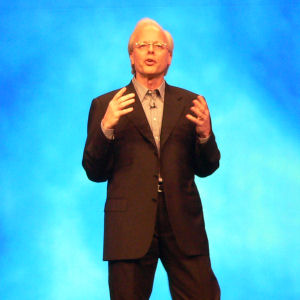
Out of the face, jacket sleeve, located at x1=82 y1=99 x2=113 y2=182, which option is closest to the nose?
the face

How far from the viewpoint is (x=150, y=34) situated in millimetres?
1877

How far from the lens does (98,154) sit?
1.70m

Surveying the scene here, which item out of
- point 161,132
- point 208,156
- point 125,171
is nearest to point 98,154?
point 125,171

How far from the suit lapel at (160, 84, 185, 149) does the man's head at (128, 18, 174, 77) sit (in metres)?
0.09

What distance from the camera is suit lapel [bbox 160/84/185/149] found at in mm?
1776

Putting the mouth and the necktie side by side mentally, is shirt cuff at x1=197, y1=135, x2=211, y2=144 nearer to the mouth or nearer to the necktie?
the necktie

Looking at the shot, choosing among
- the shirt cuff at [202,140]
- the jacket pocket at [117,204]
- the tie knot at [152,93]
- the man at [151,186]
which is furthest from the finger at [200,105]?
the jacket pocket at [117,204]

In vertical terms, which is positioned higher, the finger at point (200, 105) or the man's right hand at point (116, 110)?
the finger at point (200, 105)

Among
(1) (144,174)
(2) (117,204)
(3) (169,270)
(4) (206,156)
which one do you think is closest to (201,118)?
(4) (206,156)

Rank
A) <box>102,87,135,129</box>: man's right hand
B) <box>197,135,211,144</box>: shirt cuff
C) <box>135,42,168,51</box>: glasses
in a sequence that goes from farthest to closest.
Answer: <box>135,42,168,51</box>: glasses < <box>197,135,211,144</box>: shirt cuff < <box>102,87,135,129</box>: man's right hand

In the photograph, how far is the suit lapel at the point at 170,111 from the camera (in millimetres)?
1776

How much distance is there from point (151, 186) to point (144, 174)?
45mm

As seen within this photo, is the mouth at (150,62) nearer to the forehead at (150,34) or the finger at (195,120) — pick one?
the forehead at (150,34)

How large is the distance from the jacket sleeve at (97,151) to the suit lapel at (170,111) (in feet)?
0.60
